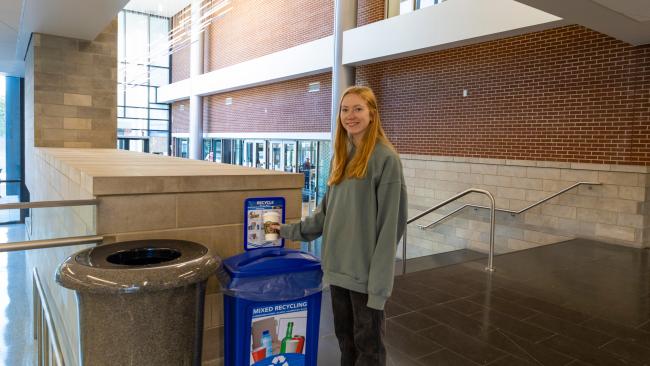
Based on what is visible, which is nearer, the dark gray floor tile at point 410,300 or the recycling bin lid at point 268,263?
the recycling bin lid at point 268,263

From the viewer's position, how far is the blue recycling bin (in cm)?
194

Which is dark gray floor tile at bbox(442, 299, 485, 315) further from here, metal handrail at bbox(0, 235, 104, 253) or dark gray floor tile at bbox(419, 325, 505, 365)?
metal handrail at bbox(0, 235, 104, 253)

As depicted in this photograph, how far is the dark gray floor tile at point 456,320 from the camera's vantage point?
390 cm

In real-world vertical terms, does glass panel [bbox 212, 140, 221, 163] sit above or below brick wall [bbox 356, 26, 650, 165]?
below

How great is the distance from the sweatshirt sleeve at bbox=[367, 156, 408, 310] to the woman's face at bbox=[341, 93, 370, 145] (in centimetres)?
23

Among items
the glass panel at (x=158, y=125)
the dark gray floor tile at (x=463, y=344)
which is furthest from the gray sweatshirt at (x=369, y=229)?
the glass panel at (x=158, y=125)

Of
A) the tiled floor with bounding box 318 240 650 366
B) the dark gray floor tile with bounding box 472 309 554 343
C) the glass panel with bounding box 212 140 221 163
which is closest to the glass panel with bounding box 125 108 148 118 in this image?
the glass panel with bounding box 212 140 221 163

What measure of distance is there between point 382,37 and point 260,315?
936 centimetres

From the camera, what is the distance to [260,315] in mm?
1987

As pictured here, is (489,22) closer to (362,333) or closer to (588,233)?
(588,233)

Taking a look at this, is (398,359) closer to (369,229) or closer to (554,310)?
(369,229)

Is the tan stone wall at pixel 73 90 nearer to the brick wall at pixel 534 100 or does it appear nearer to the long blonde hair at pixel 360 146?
the brick wall at pixel 534 100

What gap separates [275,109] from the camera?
15797mm

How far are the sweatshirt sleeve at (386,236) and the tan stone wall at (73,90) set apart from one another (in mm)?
7107
